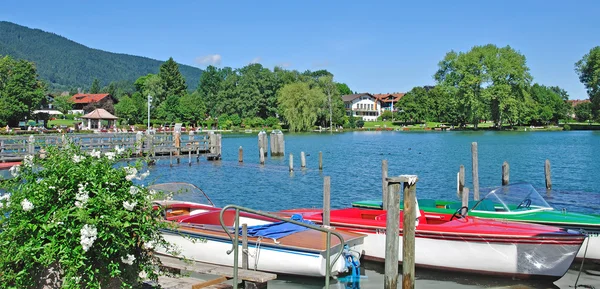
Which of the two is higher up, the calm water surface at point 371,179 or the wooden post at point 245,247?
the wooden post at point 245,247

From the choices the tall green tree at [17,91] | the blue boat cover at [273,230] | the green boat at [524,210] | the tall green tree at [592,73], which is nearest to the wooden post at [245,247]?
the blue boat cover at [273,230]

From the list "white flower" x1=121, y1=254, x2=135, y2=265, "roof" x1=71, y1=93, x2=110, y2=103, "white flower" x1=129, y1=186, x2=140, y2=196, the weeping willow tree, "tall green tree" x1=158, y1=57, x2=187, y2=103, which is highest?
"tall green tree" x1=158, y1=57, x2=187, y2=103

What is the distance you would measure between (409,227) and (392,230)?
352 mm

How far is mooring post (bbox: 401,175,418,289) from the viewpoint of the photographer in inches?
345

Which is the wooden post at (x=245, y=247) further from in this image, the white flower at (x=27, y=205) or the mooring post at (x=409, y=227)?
the white flower at (x=27, y=205)

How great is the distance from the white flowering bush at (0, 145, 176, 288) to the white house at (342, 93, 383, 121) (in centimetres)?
13865

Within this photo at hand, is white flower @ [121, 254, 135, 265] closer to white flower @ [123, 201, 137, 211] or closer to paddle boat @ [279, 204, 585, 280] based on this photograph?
white flower @ [123, 201, 137, 211]

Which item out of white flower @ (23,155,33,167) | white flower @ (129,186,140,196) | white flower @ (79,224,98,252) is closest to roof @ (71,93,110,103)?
white flower @ (23,155,33,167)

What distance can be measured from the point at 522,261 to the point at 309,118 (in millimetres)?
80579

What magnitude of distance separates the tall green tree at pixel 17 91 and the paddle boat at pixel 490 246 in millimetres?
76304

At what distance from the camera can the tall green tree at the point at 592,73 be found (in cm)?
9181

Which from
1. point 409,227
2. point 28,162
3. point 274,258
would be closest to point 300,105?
point 274,258

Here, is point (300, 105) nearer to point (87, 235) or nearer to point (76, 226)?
point (76, 226)

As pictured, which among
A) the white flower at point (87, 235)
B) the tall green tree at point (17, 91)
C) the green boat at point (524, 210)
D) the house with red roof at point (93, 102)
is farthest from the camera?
the house with red roof at point (93, 102)
